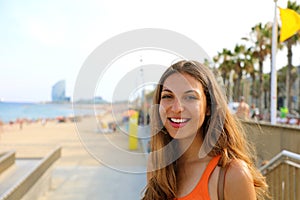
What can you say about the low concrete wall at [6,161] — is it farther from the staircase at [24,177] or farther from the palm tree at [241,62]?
the palm tree at [241,62]

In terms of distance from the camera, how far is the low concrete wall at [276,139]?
4163mm

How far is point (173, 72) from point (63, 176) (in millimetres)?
6290

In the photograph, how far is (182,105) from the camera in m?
1.22

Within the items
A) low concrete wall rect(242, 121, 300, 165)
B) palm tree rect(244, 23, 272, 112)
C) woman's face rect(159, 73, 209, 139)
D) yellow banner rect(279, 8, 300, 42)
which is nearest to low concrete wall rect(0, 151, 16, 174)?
low concrete wall rect(242, 121, 300, 165)

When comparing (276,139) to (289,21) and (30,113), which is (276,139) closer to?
(289,21)

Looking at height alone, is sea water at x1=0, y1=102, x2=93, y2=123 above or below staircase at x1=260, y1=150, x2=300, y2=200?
below

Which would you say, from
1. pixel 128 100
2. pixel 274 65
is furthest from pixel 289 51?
pixel 128 100

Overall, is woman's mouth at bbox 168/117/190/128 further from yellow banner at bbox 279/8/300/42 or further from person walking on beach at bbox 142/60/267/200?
yellow banner at bbox 279/8/300/42

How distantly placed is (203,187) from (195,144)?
9.7 inches

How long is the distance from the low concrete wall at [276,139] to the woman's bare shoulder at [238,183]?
2756 millimetres

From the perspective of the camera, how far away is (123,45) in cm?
133

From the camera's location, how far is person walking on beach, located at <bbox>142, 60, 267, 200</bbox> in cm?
115

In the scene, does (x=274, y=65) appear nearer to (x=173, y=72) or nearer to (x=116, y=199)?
(x=116, y=199)


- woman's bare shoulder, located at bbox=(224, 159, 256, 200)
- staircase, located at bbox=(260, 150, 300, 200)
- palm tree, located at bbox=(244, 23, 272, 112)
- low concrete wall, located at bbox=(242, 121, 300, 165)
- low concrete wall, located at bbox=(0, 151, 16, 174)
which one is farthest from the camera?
palm tree, located at bbox=(244, 23, 272, 112)
